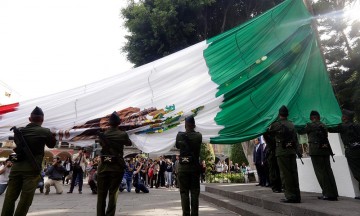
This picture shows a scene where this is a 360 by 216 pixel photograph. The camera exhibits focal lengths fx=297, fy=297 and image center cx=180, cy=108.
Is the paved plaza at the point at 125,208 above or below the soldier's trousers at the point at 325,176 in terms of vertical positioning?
below

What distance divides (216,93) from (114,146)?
2094 mm

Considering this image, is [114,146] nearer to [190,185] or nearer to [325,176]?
[190,185]

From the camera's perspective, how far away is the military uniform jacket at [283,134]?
5199mm

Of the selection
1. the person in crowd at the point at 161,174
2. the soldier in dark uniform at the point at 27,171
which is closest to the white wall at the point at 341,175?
the soldier in dark uniform at the point at 27,171

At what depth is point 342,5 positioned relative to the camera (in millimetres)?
15961

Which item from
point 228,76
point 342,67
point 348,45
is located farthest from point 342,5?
point 228,76

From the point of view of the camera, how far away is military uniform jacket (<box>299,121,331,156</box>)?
5402mm

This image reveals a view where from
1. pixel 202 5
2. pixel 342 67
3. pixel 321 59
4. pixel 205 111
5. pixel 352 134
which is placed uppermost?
pixel 202 5

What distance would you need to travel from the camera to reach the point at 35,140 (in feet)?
14.6

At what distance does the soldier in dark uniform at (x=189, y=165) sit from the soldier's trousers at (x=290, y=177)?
5.08ft

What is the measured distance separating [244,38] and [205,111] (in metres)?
1.90

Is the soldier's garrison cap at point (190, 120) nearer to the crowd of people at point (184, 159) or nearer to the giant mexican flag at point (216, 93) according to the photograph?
the crowd of people at point (184, 159)

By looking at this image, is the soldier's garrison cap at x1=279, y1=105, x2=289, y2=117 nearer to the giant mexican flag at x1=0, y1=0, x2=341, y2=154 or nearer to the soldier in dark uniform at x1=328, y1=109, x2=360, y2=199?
the giant mexican flag at x1=0, y1=0, x2=341, y2=154

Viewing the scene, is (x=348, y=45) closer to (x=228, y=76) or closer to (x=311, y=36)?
(x=311, y=36)
